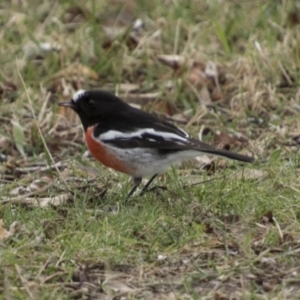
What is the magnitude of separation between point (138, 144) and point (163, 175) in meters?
0.72

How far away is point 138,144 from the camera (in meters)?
6.61

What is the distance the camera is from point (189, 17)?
10.8m

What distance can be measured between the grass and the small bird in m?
0.19

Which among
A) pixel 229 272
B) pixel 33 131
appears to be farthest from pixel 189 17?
pixel 229 272

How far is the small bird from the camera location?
6.52 m

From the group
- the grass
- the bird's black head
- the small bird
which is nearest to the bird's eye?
the bird's black head

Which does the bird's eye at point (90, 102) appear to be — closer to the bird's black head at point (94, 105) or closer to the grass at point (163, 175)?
the bird's black head at point (94, 105)

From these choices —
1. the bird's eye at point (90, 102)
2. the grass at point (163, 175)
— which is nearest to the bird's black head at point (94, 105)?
the bird's eye at point (90, 102)

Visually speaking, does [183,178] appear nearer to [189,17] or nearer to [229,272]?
[229,272]

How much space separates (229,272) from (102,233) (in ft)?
2.82

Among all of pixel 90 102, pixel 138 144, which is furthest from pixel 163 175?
pixel 90 102

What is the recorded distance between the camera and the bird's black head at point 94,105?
6930mm

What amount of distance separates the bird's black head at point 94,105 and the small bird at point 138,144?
39 millimetres

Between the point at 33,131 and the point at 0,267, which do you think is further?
the point at 33,131
